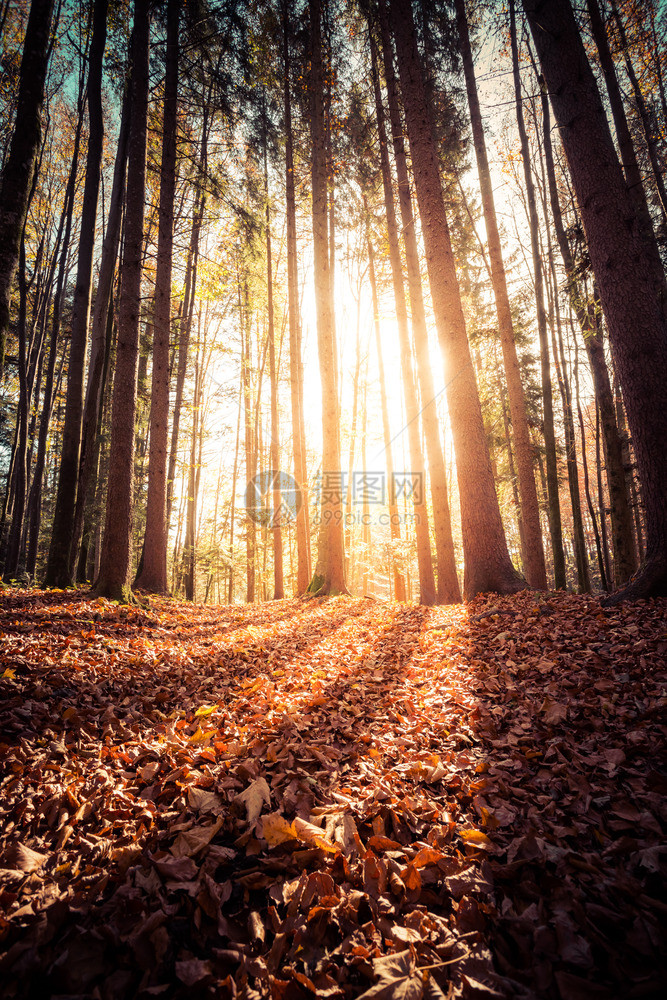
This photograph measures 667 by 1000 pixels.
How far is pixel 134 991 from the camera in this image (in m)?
1.05

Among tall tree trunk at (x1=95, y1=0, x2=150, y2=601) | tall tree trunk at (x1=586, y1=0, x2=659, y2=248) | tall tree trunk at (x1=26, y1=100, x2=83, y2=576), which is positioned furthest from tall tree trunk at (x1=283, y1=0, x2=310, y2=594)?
tall tree trunk at (x1=586, y1=0, x2=659, y2=248)

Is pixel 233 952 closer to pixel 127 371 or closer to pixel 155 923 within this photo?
pixel 155 923

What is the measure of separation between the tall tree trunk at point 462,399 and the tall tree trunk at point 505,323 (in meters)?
2.82

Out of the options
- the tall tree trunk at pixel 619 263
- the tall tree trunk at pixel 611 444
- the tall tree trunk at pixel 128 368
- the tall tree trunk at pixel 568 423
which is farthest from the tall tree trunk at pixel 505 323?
the tall tree trunk at pixel 128 368

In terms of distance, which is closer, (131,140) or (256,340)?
(131,140)

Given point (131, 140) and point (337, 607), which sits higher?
point (131, 140)

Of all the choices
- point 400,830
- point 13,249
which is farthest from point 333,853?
point 13,249

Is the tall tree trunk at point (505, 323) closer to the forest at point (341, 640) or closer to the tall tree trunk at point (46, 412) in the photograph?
the forest at point (341, 640)

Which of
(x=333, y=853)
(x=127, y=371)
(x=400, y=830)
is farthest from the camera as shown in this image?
(x=127, y=371)

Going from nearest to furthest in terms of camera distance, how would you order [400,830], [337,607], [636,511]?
[400,830] < [337,607] < [636,511]

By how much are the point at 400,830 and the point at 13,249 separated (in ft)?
18.2

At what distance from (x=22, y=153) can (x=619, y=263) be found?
604 cm

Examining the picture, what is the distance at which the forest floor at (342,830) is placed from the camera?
1.12 m

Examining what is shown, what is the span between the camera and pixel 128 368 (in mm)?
6285
